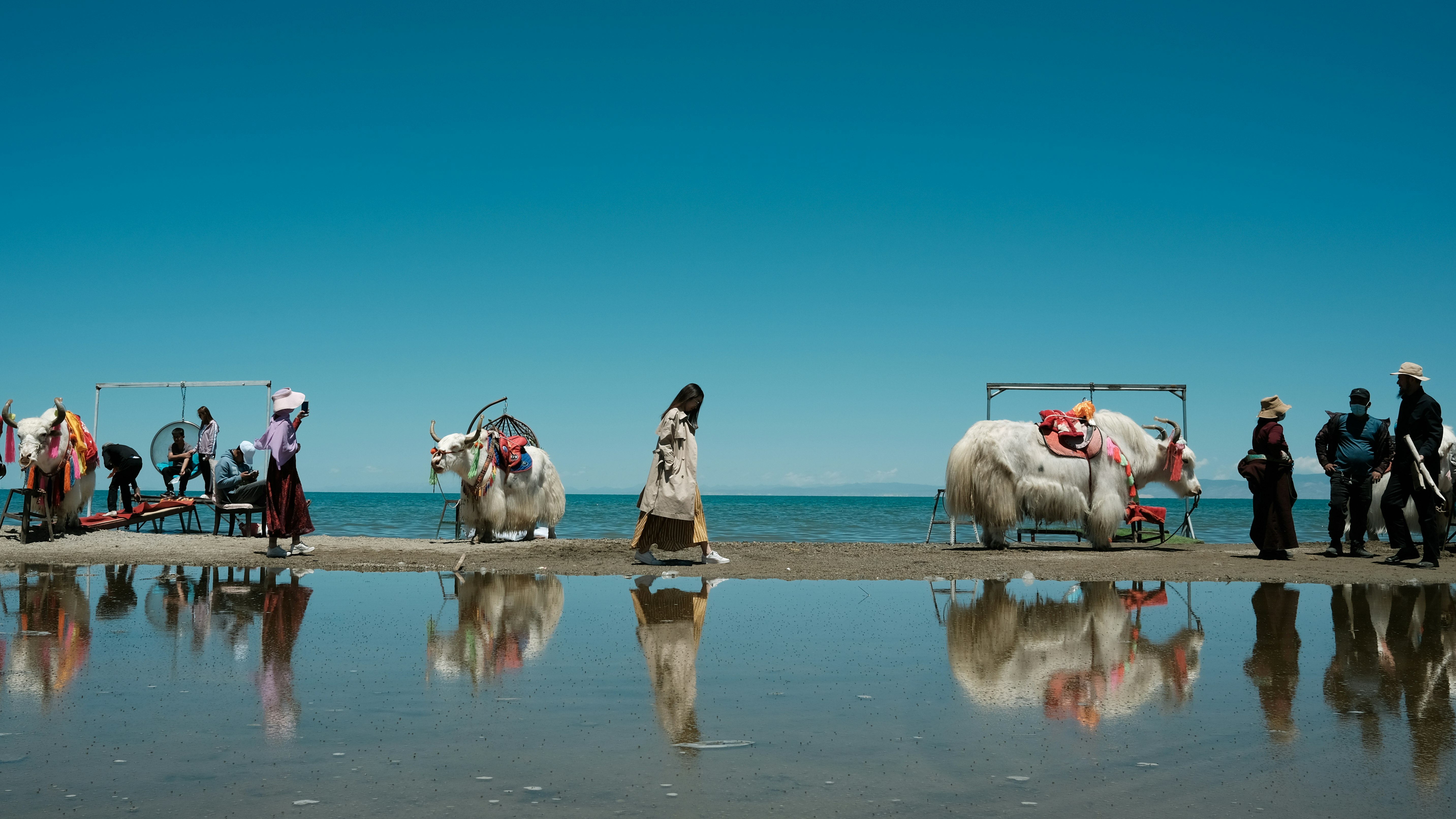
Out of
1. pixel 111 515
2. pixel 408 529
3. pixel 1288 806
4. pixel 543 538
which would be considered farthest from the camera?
pixel 408 529

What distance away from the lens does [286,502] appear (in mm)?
11609

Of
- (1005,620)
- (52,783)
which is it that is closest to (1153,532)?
(1005,620)

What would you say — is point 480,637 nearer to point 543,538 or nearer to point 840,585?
point 840,585

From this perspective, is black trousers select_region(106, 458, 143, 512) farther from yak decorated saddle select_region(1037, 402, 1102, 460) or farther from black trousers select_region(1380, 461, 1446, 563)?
black trousers select_region(1380, 461, 1446, 563)

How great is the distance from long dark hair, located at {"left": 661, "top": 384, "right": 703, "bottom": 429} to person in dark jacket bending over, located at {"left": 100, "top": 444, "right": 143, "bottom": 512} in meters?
11.5

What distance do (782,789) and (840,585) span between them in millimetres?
5698

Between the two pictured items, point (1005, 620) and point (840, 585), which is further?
point (840, 585)

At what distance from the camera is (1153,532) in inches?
600

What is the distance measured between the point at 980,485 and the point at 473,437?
6645 millimetres

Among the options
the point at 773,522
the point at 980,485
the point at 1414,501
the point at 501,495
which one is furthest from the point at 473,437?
the point at 773,522

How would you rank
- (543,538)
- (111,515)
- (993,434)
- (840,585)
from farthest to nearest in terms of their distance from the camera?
(111,515)
(543,538)
(993,434)
(840,585)

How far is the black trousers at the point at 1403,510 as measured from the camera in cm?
1051

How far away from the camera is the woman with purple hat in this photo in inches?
451

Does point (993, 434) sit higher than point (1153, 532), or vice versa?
point (993, 434)
